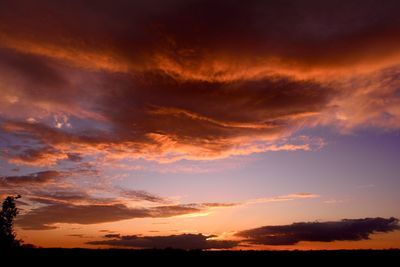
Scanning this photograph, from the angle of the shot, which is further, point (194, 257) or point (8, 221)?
point (8, 221)

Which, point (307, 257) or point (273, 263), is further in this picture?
point (307, 257)

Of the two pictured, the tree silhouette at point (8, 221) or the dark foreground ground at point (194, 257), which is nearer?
the dark foreground ground at point (194, 257)

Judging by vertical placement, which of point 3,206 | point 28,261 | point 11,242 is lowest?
point 28,261

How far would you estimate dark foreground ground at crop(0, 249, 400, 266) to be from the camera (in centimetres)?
1886

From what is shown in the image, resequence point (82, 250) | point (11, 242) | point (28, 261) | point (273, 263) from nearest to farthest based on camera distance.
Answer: point (28, 261), point (273, 263), point (82, 250), point (11, 242)

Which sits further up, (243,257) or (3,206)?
(3,206)

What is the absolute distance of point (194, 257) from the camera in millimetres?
20172

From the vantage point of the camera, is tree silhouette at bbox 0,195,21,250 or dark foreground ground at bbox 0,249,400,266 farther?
tree silhouette at bbox 0,195,21,250

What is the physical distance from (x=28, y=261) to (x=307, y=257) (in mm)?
14540

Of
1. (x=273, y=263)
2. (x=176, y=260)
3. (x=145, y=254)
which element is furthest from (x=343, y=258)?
(x=145, y=254)

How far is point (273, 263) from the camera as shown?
767 inches

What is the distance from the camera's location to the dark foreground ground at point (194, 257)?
61.9 feet

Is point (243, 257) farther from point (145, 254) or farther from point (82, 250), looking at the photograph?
point (82, 250)

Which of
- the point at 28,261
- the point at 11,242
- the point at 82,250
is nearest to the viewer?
the point at 28,261
